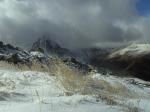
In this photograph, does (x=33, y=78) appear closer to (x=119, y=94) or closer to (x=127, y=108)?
(x=119, y=94)

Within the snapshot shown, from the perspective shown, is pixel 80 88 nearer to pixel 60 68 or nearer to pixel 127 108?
pixel 60 68

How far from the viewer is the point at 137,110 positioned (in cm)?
596

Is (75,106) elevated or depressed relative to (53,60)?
depressed

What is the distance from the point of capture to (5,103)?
19.9 feet

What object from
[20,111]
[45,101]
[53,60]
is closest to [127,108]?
[45,101]

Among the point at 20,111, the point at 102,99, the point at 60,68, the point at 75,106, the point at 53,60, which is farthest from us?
the point at 53,60

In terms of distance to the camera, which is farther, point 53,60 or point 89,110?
point 53,60

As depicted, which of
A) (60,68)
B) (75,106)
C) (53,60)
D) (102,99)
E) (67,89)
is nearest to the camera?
(75,106)

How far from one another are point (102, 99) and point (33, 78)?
3.00 metres

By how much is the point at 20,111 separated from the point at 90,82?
134 inches

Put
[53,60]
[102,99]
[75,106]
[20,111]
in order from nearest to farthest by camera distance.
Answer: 1. [20,111]
2. [75,106]
3. [102,99]
4. [53,60]

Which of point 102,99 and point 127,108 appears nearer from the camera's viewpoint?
point 127,108

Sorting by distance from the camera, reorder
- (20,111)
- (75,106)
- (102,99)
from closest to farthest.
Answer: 1. (20,111)
2. (75,106)
3. (102,99)

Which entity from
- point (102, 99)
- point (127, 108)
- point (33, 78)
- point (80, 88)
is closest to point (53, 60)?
point (33, 78)
